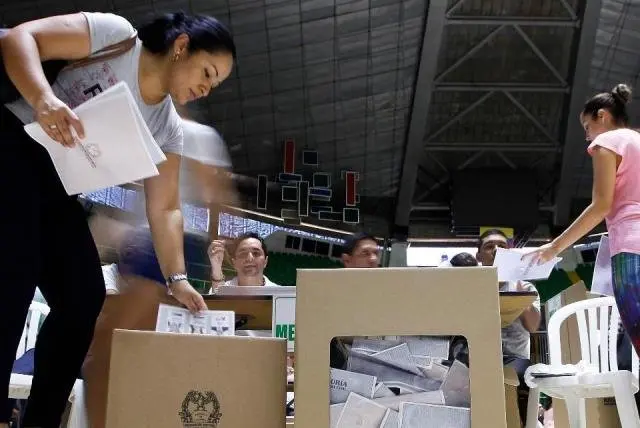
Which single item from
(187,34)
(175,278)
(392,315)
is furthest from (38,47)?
(392,315)

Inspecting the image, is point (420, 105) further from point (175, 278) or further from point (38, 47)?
point (38, 47)

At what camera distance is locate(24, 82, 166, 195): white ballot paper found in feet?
3.98

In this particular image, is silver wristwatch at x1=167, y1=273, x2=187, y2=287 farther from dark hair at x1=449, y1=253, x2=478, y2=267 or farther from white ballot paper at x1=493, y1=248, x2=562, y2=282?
dark hair at x1=449, y1=253, x2=478, y2=267

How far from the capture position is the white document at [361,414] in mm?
1152

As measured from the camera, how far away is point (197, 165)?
231 centimetres

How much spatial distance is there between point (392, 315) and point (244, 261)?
6.24 ft

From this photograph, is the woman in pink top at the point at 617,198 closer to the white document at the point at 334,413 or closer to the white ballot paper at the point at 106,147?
the white document at the point at 334,413

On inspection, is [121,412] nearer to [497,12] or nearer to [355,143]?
[497,12]

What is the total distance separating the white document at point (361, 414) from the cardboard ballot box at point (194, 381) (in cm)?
15

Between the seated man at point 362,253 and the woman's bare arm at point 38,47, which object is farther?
the seated man at point 362,253

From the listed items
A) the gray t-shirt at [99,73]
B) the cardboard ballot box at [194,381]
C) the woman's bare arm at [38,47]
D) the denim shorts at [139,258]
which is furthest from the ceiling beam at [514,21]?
the cardboard ballot box at [194,381]

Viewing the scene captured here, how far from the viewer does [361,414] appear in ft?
3.79

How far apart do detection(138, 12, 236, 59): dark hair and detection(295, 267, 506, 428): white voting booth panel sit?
0.53m

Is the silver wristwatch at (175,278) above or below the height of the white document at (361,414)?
above
